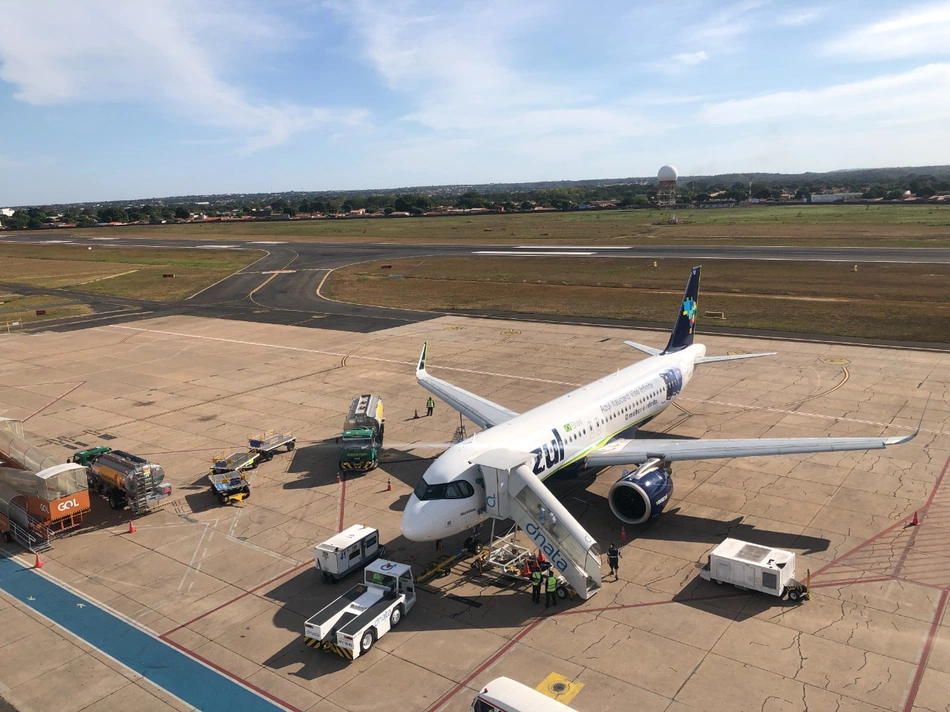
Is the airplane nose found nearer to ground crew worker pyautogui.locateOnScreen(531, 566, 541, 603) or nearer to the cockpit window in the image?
the cockpit window

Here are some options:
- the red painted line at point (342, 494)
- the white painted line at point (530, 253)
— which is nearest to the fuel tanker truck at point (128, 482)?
the red painted line at point (342, 494)

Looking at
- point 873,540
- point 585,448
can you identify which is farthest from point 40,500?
point 873,540

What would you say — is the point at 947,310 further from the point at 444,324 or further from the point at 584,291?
the point at 444,324

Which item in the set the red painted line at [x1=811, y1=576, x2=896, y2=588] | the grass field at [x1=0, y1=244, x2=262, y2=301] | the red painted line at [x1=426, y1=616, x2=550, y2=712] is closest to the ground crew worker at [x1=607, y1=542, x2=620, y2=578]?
the red painted line at [x1=426, y1=616, x2=550, y2=712]

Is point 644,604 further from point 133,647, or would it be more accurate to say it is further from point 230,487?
point 230,487

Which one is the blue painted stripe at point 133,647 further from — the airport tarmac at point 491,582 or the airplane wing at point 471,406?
the airplane wing at point 471,406

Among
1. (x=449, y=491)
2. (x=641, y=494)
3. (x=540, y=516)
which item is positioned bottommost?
(x=641, y=494)
